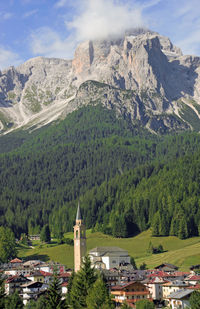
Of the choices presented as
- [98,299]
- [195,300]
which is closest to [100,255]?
[195,300]

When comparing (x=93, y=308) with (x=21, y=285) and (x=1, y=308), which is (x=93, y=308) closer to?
(x=1, y=308)

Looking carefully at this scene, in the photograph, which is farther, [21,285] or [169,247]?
[169,247]

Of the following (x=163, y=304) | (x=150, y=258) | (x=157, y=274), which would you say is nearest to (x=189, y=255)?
(x=150, y=258)

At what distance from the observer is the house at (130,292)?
397 feet

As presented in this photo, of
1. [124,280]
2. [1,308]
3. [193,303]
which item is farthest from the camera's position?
[124,280]

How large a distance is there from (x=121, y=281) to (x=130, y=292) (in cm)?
1260

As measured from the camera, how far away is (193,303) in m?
101

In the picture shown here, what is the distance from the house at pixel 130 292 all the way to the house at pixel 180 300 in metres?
8.69

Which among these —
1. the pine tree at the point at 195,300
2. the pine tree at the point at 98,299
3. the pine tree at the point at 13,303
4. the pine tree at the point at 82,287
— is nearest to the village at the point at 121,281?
the pine tree at the point at 82,287

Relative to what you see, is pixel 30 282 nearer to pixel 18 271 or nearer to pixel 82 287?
pixel 18 271

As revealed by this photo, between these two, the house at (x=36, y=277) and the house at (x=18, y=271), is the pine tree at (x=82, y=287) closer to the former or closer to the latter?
the house at (x=36, y=277)

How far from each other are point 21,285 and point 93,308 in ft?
161

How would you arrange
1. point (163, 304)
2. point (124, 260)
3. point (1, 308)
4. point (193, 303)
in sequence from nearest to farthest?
point (1, 308), point (193, 303), point (163, 304), point (124, 260)

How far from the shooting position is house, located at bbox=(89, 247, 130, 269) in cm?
17288
